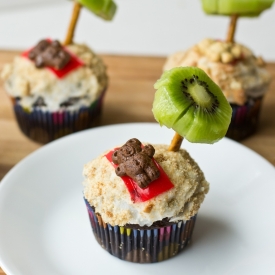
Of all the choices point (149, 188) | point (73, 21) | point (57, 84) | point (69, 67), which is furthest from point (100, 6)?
point (149, 188)

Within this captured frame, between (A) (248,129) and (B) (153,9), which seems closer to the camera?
(A) (248,129)

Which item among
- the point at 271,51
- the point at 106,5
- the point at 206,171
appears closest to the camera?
the point at 206,171

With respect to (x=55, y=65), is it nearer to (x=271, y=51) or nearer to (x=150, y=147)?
(x=150, y=147)

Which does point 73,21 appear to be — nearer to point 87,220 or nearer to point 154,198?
point 87,220

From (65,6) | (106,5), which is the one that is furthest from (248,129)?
(65,6)

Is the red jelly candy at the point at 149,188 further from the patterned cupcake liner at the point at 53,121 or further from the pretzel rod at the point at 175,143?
the patterned cupcake liner at the point at 53,121

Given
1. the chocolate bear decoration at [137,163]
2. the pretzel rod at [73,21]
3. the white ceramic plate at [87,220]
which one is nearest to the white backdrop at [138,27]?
the pretzel rod at [73,21]

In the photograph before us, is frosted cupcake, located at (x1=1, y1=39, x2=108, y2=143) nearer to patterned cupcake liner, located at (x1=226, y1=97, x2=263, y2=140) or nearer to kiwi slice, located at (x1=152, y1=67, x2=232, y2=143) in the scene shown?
patterned cupcake liner, located at (x1=226, y1=97, x2=263, y2=140)
